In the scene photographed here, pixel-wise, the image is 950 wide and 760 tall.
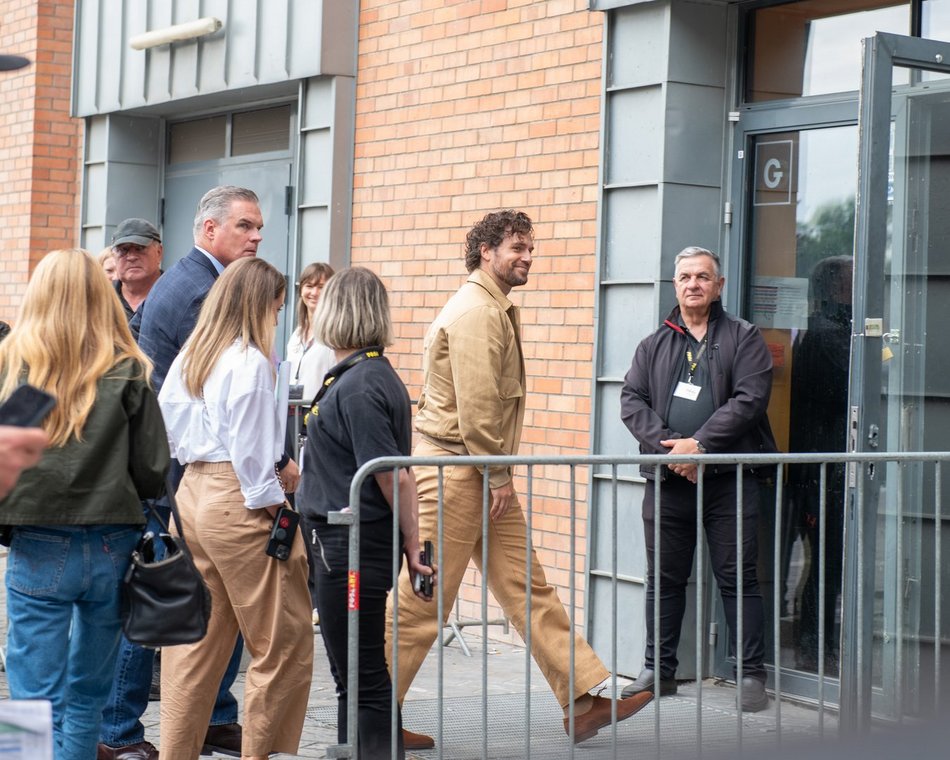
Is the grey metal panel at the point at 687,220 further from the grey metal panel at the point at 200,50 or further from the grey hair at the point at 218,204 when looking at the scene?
the grey metal panel at the point at 200,50

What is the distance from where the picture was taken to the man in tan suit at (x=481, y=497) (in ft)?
18.7

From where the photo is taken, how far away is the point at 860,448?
5613 millimetres

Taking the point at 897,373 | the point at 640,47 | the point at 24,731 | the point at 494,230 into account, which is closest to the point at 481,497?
the point at 494,230

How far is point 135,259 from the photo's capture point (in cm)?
695

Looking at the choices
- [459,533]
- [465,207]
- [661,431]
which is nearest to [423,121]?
[465,207]

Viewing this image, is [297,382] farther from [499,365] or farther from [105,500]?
[105,500]

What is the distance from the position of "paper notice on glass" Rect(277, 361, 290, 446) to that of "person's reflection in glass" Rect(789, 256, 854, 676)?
270 centimetres

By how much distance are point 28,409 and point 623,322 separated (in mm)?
4440

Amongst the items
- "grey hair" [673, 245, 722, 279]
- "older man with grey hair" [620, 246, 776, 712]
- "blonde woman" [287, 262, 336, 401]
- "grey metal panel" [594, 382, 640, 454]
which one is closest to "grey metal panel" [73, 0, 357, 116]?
"blonde woman" [287, 262, 336, 401]

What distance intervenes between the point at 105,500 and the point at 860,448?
2.91 meters

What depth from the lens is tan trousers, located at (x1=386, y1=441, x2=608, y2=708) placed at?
18.7ft

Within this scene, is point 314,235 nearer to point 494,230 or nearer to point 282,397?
point 494,230

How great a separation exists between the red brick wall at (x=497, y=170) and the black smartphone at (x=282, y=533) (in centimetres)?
268

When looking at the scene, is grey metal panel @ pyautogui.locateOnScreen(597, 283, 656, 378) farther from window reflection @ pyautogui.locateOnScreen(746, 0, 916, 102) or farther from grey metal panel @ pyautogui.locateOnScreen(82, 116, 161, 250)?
grey metal panel @ pyautogui.locateOnScreen(82, 116, 161, 250)
